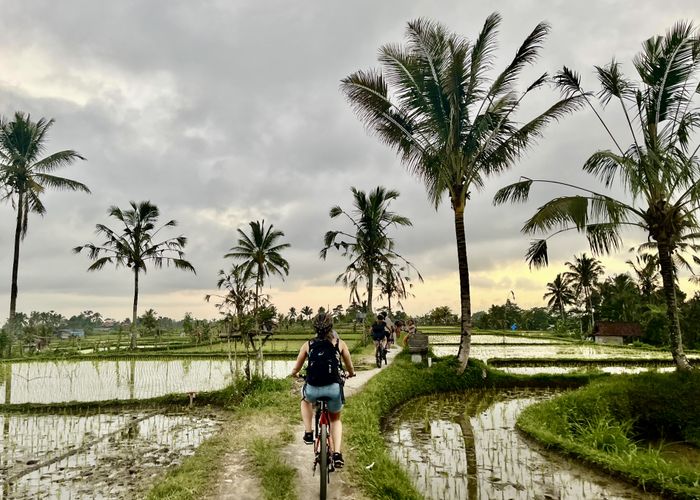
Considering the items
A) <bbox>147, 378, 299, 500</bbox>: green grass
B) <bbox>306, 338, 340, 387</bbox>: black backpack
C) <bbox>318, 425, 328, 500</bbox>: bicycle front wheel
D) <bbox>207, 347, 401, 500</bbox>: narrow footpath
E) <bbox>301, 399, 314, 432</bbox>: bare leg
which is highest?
<bbox>306, 338, 340, 387</bbox>: black backpack

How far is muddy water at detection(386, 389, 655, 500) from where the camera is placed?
18.8ft

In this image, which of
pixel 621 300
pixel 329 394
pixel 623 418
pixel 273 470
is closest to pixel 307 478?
pixel 273 470

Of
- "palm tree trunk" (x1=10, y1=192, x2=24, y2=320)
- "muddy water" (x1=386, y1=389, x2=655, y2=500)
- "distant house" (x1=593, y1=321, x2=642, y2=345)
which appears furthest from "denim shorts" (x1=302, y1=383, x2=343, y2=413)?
"distant house" (x1=593, y1=321, x2=642, y2=345)

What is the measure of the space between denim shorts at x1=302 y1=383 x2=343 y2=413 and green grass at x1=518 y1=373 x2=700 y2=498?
462cm

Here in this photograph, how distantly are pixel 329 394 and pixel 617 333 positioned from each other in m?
41.0

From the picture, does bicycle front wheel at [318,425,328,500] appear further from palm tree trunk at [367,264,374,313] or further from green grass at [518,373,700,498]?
palm tree trunk at [367,264,374,313]

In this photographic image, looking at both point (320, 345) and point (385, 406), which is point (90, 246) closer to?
point (385, 406)

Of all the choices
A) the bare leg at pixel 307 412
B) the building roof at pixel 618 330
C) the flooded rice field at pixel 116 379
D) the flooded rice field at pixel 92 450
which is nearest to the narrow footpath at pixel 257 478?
the bare leg at pixel 307 412

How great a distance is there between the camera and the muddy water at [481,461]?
225 inches

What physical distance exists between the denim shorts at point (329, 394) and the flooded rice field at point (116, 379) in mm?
6468

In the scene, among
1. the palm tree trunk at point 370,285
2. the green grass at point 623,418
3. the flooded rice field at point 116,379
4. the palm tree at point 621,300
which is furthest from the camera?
the palm tree at point 621,300

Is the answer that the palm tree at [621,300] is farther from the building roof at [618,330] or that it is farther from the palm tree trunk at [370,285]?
the palm tree trunk at [370,285]

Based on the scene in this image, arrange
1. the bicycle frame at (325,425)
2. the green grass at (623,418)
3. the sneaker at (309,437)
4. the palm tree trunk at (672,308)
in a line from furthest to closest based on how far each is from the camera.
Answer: the palm tree trunk at (672,308)
the green grass at (623,418)
the sneaker at (309,437)
the bicycle frame at (325,425)

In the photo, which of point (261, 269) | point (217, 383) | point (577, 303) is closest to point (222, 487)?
point (217, 383)
